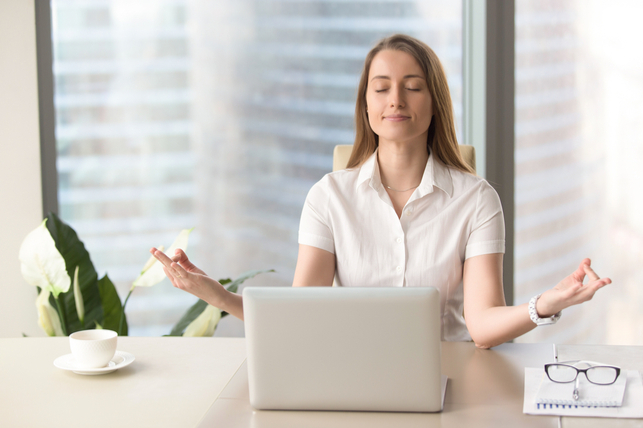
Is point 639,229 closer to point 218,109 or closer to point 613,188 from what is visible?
point 613,188

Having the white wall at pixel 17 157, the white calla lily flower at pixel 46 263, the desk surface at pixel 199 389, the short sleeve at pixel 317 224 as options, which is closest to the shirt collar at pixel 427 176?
the short sleeve at pixel 317 224

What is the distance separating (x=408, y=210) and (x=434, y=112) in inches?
11.3

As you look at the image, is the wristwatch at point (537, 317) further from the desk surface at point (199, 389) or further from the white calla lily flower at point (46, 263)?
the white calla lily flower at point (46, 263)

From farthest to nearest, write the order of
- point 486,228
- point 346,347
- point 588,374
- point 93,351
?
point 486,228 < point 93,351 < point 588,374 < point 346,347

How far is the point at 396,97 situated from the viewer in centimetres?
143

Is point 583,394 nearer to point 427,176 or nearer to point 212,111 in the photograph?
point 427,176

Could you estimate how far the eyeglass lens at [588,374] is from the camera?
0.90 metres

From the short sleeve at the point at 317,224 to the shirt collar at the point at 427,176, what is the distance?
112mm

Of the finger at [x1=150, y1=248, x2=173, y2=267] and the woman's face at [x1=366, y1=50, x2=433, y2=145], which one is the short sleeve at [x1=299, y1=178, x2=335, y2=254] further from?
the finger at [x1=150, y1=248, x2=173, y2=267]

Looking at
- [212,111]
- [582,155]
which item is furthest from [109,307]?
[582,155]

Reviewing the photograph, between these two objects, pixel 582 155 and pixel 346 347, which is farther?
pixel 582 155

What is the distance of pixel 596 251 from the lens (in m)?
2.38

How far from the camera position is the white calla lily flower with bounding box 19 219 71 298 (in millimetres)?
1608

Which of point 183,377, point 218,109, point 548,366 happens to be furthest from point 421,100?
point 218,109
